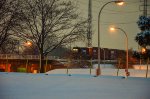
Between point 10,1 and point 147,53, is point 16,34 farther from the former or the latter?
point 147,53

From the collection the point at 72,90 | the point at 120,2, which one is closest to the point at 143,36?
the point at 120,2

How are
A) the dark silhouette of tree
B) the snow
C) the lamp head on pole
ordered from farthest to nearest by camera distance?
the dark silhouette of tree < the lamp head on pole < the snow

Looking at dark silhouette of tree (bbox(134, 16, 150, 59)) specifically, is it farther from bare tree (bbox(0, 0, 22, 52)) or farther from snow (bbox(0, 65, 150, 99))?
snow (bbox(0, 65, 150, 99))

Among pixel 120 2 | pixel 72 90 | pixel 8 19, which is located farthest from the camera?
pixel 8 19

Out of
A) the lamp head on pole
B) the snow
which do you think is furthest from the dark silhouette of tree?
the snow

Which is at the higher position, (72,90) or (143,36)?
(143,36)

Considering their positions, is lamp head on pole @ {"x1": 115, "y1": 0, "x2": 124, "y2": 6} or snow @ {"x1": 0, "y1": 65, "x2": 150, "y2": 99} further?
lamp head on pole @ {"x1": 115, "y1": 0, "x2": 124, "y2": 6}

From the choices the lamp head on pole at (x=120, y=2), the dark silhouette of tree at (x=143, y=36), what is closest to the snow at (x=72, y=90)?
the lamp head on pole at (x=120, y=2)

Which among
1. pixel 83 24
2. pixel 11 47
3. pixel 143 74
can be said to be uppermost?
pixel 83 24

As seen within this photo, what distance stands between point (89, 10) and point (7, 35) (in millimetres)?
13307

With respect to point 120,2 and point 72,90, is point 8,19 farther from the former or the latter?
point 72,90

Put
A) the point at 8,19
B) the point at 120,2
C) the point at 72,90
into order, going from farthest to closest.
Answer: the point at 8,19 → the point at 120,2 → the point at 72,90

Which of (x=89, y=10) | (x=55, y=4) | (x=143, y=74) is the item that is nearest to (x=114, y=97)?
Answer: (x=143, y=74)

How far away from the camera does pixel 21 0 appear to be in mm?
42500
